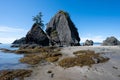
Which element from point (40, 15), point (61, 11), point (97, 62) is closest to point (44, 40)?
point (61, 11)

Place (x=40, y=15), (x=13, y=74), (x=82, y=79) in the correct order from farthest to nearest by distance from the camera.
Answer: (x=40, y=15), (x=13, y=74), (x=82, y=79)

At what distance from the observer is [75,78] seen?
13.1m

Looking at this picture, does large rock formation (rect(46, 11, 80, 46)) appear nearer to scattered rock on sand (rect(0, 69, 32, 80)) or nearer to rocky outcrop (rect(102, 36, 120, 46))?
rocky outcrop (rect(102, 36, 120, 46))

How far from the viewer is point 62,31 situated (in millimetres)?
82875

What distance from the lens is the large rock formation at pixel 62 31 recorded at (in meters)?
77.8

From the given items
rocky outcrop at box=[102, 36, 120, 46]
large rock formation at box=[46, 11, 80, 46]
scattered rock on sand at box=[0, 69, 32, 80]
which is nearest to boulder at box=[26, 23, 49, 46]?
large rock formation at box=[46, 11, 80, 46]

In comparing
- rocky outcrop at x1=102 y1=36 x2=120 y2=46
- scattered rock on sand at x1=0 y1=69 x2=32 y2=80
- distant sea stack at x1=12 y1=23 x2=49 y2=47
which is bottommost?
scattered rock on sand at x1=0 y1=69 x2=32 y2=80

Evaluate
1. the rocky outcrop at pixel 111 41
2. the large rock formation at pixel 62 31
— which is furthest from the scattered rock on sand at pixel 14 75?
the large rock formation at pixel 62 31

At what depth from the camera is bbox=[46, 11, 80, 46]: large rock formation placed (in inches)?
3064

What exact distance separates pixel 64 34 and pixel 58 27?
8198 millimetres

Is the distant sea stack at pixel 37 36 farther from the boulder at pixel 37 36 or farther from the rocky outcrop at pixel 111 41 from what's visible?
the rocky outcrop at pixel 111 41

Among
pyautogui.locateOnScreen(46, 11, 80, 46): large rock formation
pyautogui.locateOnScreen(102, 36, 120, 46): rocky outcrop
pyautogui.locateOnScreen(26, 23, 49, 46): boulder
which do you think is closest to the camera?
pyautogui.locateOnScreen(102, 36, 120, 46): rocky outcrop

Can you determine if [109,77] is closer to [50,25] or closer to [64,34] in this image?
[64,34]

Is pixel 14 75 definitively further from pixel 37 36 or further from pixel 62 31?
pixel 62 31
